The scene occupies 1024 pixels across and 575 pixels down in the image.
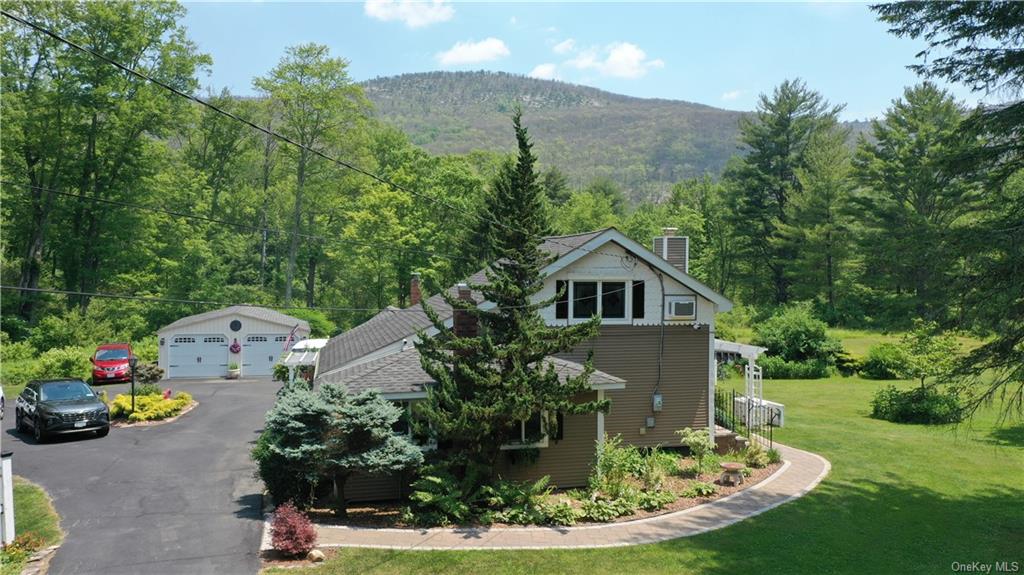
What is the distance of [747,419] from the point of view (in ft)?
74.4

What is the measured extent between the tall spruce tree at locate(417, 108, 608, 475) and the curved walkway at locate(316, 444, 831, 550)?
5.72ft

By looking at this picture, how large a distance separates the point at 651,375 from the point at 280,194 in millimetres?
46667

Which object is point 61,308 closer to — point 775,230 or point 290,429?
point 290,429

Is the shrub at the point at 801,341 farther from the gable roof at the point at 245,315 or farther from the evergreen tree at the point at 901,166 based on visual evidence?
the gable roof at the point at 245,315

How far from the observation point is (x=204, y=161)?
5356 centimetres

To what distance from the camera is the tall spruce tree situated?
14008 millimetres

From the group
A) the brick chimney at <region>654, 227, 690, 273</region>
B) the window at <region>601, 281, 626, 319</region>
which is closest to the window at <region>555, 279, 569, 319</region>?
the window at <region>601, 281, 626, 319</region>

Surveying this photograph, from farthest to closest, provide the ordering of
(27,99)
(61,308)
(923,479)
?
(61,308) → (27,99) → (923,479)

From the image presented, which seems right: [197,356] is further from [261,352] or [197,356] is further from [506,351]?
[506,351]

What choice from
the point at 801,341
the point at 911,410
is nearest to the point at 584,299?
the point at 911,410

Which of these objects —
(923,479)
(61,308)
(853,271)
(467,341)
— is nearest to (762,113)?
(853,271)

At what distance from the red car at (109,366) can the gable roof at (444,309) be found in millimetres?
12905

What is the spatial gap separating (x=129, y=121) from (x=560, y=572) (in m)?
42.4

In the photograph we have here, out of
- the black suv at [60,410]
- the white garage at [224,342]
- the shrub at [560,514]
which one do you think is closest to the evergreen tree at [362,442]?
the shrub at [560,514]
